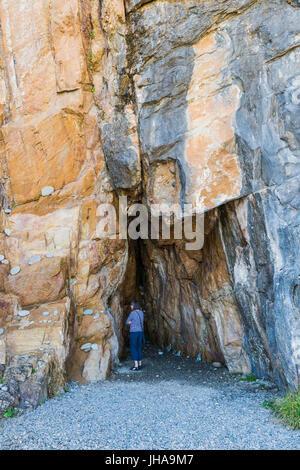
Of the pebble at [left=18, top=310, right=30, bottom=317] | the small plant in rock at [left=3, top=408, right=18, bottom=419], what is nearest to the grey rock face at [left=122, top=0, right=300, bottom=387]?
the pebble at [left=18, top=310, right=30, bottom=317]

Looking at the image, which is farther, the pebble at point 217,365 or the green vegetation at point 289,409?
the pebble at point 217,365

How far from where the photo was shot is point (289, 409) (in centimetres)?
486

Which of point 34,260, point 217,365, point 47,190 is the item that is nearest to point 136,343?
point 217,365

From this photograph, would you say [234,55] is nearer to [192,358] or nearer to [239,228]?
[239,228]

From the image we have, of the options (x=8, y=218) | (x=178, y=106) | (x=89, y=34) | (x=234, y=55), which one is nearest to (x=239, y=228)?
(x=178, y=106)

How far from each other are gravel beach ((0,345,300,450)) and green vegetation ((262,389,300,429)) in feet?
0.33

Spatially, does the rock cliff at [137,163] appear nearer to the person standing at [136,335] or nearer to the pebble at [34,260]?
the pebble at [34,260]

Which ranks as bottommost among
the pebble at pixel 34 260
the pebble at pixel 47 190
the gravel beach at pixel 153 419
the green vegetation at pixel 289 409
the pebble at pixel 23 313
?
the gravel beach at pixel 153 419

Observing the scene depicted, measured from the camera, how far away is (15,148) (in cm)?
717

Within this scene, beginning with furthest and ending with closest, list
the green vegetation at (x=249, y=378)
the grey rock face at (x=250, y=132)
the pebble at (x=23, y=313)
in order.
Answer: the green vegetation at (x=249, y=378) < the pebble at (x=23, y=313) < the grey rock face at (x=250, y=132)

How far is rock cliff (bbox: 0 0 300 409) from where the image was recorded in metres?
5.95

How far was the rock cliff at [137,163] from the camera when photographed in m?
5.95

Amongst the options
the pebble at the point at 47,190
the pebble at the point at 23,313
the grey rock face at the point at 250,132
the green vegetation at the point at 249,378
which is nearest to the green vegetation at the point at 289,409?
the grey rock face at the point at 250,132

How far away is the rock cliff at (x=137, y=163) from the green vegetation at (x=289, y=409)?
1.35ft
